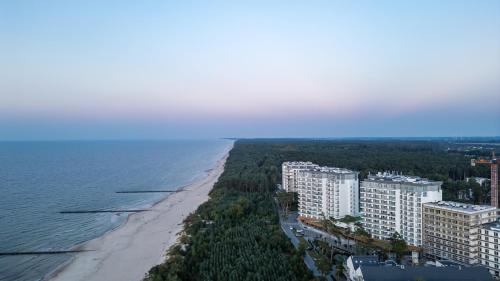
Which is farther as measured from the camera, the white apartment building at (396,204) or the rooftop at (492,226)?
the white apartment building at (396,204)

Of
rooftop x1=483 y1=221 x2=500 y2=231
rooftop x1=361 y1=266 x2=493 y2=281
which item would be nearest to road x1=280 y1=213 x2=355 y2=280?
rooftop x1=361 y1=266 x2=493 y2=281

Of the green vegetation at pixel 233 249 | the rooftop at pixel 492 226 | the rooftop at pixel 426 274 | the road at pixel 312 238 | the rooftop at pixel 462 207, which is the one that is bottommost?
the road at pixel 312 238

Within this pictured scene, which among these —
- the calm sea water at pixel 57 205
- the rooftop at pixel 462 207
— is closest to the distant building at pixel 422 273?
the rooftop at pixel 462 207

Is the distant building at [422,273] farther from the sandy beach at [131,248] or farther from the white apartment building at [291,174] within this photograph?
the white apartment building at [291,174]

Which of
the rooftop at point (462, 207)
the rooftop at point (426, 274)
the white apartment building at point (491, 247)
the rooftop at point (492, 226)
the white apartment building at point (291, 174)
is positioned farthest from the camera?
the white apartment building at point (291, 174)

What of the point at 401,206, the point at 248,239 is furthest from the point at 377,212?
the point at 248,239

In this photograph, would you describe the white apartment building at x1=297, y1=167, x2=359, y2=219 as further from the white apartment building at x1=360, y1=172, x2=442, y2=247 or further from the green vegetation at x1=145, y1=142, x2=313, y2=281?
the green vegetation at x1=145, y1=142, x2=313, y2=281
